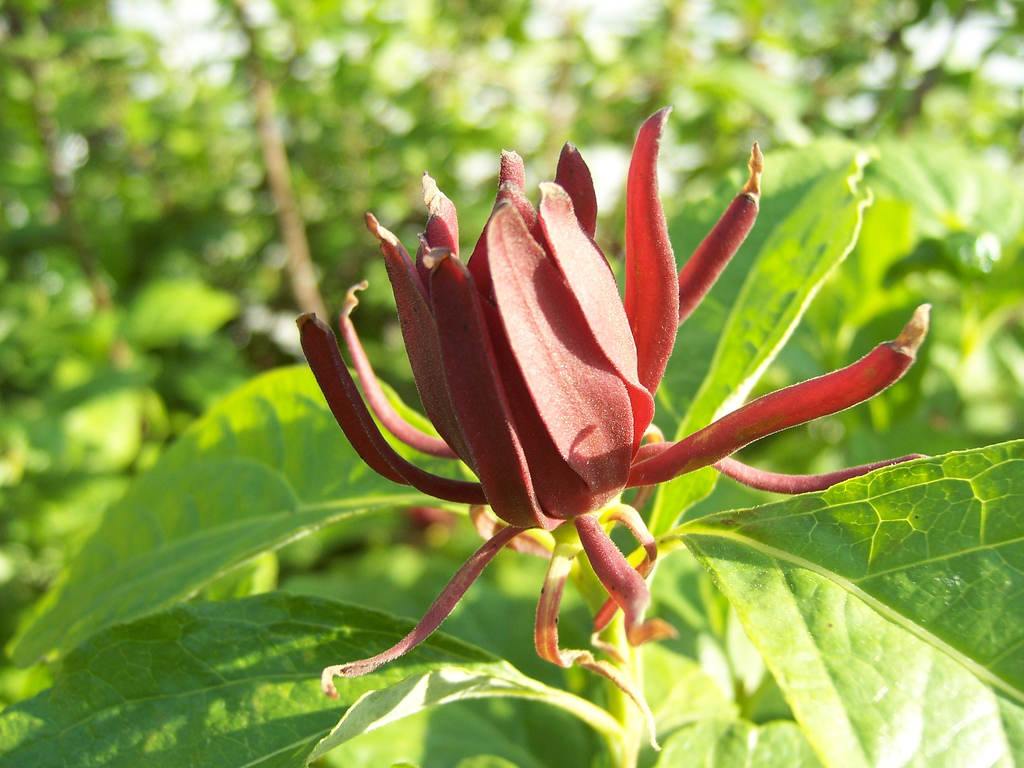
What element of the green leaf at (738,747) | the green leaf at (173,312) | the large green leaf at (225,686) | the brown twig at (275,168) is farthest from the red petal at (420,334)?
the green leaf at (173,312)

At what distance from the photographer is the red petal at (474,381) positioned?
617mm

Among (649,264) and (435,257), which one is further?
(649,264)

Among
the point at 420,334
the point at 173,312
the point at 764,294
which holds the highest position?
the point at 420,334

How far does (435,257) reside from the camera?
619mm

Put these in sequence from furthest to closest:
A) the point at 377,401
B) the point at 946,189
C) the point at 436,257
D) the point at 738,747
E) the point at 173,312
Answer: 1. the point at 173,312
2. the point at 946,189
3. the point at 738,747
4. the point at 377,401
5. the point at 436,257

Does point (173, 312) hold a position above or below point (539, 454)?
below

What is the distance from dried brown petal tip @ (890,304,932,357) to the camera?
2.04ft

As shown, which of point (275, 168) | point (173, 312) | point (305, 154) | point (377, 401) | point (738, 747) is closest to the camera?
point (377, 401)

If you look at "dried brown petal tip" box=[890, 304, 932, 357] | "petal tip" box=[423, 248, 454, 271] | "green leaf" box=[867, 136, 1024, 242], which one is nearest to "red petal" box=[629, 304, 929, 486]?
"dried brown petal tip" box=[890, 304, 932, 357]

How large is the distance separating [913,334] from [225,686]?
738 mm

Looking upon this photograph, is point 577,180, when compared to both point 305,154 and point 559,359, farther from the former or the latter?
point 305,154

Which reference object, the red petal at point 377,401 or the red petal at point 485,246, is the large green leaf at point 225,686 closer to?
the red petal at point 377,401

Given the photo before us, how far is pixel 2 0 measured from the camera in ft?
10.9

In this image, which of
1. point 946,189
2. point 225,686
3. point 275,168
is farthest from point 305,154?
point 225,686
